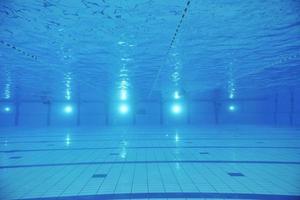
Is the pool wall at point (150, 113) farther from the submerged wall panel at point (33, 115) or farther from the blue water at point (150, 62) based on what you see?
the blue water at point (150, 62)

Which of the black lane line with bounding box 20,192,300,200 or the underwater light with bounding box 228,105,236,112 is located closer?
the black lane line with bounding box 20,192,300,200

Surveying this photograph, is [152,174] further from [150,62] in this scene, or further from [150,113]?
[150,113]

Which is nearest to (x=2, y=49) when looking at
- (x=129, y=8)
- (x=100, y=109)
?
(x=129, y=8)

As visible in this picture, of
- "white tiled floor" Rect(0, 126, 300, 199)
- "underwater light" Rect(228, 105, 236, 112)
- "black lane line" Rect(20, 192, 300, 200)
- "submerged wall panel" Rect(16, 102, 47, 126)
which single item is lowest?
"black lane line" Rect(20, 192, 300, 200)

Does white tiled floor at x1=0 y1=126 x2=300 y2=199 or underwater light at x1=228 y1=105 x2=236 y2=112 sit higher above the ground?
underwater light at x1=228 y1=105 x2=236 y2=112

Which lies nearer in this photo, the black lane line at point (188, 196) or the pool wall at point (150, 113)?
the black lane line at point (188, 196)

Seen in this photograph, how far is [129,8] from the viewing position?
4.21m

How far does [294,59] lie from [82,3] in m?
8.03

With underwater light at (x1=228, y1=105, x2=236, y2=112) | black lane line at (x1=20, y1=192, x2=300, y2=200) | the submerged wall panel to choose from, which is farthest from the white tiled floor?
underwater light at (x1=228, y1=105, x2=236, y2=112)

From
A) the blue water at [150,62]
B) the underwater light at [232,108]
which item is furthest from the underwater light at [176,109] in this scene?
the blue water at [150,62]

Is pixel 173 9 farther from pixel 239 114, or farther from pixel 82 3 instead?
pixel 239 114

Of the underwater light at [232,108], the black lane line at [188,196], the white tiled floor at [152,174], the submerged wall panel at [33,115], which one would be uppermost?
the underwater light at [232,108]

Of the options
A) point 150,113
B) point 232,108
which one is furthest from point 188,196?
point 232,108

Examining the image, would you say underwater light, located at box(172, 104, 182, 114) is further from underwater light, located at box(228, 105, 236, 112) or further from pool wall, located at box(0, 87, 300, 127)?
underwater light, located at box(228, 105, 236, 112)
